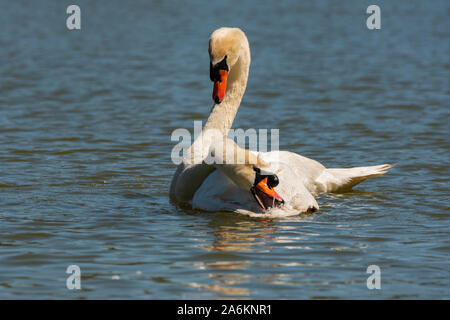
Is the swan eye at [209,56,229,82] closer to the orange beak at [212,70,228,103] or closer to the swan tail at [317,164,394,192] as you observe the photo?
the orange beak at [212,70,228,103]

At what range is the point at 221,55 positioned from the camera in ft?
32.3

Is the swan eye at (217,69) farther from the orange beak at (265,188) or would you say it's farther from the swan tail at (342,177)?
the swan tail at (342,177)

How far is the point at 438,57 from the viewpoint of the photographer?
24.6 m

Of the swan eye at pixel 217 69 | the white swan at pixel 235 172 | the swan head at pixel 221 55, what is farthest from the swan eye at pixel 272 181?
the swan eye at pixel 217 69

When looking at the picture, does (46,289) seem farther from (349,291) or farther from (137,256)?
(349,291)

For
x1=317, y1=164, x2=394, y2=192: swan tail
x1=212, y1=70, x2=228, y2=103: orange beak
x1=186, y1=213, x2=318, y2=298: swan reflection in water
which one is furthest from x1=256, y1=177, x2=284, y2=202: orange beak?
x1=317, y1=164, x2=394, y2=192: swan tail

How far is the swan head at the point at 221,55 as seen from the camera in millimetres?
9758

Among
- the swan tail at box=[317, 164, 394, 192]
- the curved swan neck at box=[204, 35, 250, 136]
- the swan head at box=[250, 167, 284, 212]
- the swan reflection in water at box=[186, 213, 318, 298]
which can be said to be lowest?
the swan reflection in water at box=[186, 213, 318, 298]

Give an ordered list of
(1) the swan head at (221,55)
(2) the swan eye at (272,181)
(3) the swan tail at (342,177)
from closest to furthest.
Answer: (2) the swan eye at (272,181)
(1) the swan head at (221,55)
(3) the swan tail at (342,177)

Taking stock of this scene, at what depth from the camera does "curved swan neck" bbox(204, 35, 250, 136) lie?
10.3 m

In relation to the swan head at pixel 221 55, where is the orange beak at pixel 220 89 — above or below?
below

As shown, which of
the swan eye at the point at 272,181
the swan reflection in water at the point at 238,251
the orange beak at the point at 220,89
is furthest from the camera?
the orange beak at the point at 220,89

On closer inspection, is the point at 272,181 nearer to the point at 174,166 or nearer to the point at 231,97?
the point at 231,97
